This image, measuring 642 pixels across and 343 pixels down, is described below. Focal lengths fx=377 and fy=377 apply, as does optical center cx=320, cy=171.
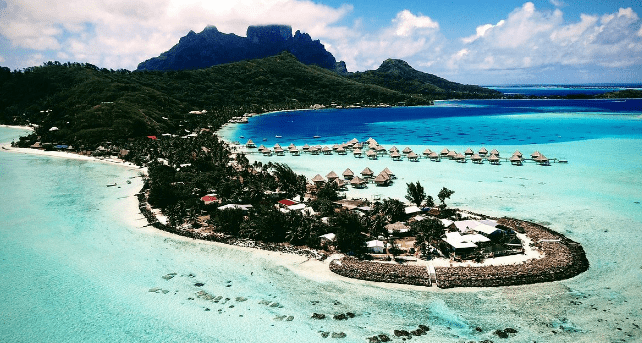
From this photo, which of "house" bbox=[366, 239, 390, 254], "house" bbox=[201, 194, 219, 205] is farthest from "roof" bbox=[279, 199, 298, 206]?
"house" bbox=[366, 239, 390, 254]

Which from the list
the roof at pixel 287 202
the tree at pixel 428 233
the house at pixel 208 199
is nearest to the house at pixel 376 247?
the tree at pixel 428 233

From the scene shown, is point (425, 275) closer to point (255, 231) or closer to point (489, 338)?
point (489, 338)

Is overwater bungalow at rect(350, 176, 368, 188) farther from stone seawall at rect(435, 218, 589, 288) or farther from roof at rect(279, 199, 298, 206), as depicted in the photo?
stone seawall at rect(435, 218, 589, 288)

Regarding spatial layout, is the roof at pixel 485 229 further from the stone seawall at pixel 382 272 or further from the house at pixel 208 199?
the house at pixel 208 199

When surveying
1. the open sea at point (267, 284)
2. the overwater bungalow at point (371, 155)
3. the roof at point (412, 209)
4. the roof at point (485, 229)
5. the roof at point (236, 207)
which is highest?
the overwater bungalow at point (371, 155)

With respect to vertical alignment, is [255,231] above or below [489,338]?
above

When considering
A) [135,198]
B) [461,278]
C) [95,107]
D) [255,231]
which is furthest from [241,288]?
[95,107]
